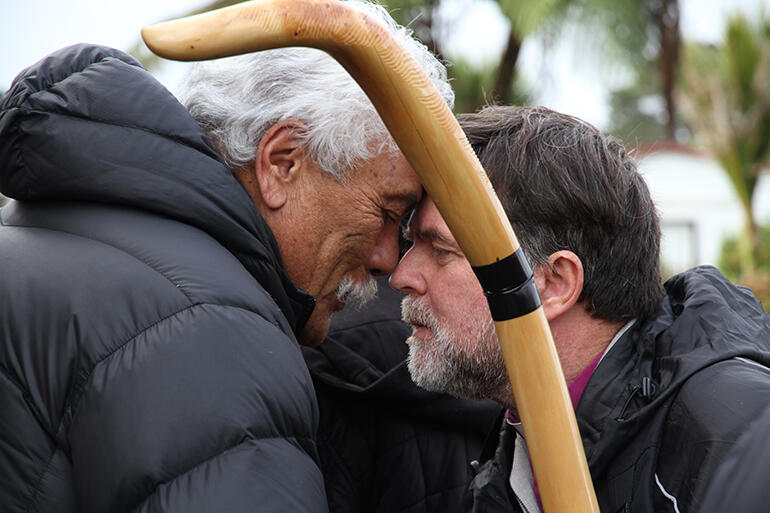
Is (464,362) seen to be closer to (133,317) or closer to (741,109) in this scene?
(133,317)

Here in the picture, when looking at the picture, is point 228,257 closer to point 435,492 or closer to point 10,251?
point 10,251

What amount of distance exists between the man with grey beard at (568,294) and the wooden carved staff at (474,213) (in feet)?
0.96

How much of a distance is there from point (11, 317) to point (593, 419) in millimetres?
1455

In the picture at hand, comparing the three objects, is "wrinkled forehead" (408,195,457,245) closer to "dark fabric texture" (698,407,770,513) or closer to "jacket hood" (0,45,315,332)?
"jacket hood" (0,45,315,332)

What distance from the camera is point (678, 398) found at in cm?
219

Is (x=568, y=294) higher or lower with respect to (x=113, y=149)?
lower

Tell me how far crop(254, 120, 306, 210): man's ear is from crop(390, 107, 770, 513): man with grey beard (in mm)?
492

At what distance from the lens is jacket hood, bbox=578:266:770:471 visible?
2.22 m

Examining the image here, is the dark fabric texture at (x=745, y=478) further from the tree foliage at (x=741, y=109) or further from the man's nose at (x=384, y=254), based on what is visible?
the tree foliage at (x=741, y=109)

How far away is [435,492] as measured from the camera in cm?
312

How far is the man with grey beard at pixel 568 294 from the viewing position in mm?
2426

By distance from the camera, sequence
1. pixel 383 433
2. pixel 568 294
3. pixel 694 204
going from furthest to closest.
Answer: pixel 694 204, pixel 383 433, pixel 568 294

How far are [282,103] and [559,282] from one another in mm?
1006

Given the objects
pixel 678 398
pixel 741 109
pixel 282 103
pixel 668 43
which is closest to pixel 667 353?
pixel 678 398
